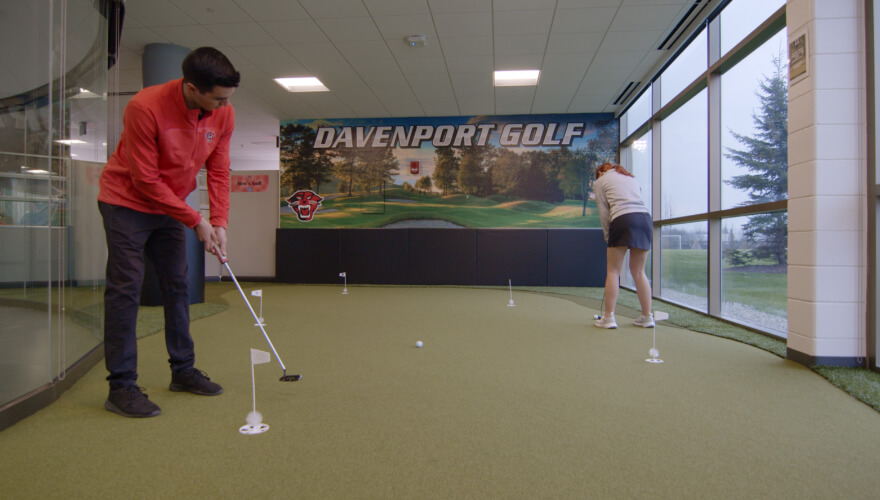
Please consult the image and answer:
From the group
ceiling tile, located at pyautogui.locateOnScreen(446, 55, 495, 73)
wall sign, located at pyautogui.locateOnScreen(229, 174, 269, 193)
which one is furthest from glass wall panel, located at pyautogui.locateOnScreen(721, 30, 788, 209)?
wall sign, located at pyautogui.locateOnScreen(229, 174, 269, 193)

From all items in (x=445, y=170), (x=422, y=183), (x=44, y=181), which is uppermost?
(x=445, y=170)

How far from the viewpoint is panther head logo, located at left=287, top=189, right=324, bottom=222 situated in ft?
26.9

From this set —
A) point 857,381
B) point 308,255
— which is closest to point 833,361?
point 857,381

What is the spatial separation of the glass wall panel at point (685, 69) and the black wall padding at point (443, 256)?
238cm

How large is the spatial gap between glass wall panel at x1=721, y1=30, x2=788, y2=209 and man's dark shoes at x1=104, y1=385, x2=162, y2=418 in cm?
382

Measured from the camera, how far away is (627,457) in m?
1.40

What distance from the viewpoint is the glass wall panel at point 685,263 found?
15.2 feet

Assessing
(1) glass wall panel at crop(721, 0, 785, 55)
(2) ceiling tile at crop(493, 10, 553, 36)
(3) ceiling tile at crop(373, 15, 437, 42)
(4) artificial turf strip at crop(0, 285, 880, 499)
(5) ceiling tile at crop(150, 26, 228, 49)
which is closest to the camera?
(4) artificial turf strip at crop(0, 285, 880, 499)

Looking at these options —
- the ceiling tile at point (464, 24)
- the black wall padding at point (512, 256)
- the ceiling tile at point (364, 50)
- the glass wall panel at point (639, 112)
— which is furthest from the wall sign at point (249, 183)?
the glass wall panel at point (639, 112)

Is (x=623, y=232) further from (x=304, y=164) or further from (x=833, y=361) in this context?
(x=304, y=164)

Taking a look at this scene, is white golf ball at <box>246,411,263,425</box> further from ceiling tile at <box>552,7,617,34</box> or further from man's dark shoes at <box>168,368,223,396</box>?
ceiling tile at <box>552,7,617,34</box>

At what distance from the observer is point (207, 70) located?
5.26 ft

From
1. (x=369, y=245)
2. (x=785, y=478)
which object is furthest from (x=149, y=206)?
(x=369, y=245)

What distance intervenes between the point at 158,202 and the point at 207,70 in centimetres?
49
